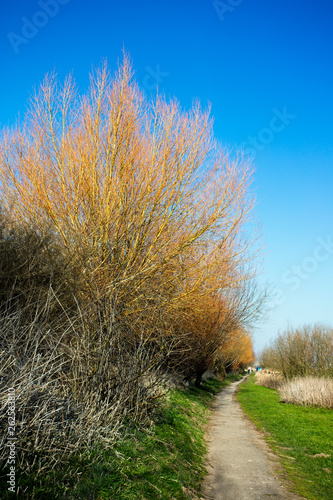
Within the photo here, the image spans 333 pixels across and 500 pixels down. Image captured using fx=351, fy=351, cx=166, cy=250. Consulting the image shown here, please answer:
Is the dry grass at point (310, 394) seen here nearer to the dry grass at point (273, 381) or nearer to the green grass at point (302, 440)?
the green grass at point (302, 440)

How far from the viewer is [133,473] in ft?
14.4

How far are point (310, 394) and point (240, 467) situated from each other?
12193 mm

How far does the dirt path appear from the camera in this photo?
17.6 feet

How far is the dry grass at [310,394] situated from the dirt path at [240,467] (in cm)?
685

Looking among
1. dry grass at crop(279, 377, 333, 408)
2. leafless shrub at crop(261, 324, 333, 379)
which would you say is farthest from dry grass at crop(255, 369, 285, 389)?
dry grass at crop(279, 377, 333, 408)

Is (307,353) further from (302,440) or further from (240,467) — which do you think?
(240,467)

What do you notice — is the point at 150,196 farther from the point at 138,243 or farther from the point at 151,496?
the point at 151,496

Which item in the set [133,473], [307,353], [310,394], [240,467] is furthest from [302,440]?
[307,353]

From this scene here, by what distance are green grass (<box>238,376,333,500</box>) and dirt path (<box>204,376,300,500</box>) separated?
0.35 m

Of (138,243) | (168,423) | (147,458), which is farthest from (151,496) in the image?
(138,243)

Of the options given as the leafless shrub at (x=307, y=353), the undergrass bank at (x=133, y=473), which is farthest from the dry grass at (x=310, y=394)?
the undergrass bank at (x=133, y=473)

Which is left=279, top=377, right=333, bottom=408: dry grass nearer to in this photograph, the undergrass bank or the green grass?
the green grass

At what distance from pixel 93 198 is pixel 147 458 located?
5546 mm

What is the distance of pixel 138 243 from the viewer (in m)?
8.96
